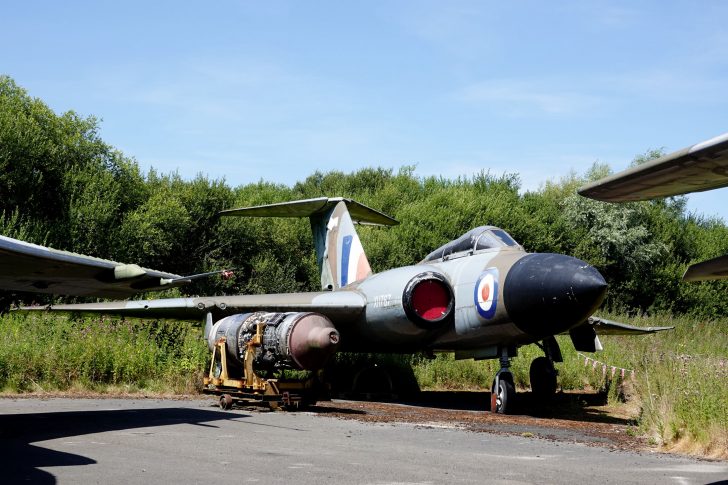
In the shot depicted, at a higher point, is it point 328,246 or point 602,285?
point 328,246

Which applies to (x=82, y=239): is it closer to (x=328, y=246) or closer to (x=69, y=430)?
(x=328, y=246)

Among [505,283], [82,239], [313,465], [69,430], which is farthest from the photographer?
[82,239]

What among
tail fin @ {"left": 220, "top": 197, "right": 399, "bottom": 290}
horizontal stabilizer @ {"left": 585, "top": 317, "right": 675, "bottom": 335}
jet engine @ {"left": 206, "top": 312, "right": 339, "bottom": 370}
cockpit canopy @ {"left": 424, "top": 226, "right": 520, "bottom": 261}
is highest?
tail fin @ {"left": 220, "top": 197, "right": 399, "bottom": 290}

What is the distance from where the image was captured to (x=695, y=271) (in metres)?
5.23

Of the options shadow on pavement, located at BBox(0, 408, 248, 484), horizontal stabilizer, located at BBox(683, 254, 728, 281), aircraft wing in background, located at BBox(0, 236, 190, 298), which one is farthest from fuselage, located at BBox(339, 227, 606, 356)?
horizontal stabilizer, located at BBox(683, 254, 728, 281)

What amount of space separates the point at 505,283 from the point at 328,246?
7.84m

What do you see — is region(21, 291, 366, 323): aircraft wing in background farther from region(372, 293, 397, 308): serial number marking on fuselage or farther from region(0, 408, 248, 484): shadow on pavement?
region(0, 408, 248, 484): shadow on pavement

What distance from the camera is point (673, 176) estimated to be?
11.1 feet

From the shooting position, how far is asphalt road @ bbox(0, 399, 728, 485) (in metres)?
6.75

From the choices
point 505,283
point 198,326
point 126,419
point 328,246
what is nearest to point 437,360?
Result: point 328,246

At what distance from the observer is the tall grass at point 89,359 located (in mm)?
16531

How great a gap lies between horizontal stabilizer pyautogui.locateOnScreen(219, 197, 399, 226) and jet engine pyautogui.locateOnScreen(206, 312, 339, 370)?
16.9ft

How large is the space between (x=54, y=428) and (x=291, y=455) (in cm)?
365

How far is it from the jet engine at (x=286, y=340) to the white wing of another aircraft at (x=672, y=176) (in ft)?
31.6
